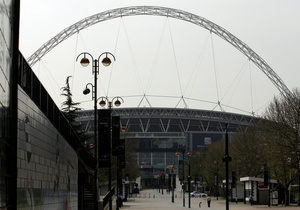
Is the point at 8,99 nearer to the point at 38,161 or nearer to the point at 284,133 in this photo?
the point at 38,161

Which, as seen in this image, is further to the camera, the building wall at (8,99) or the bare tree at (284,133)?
the bare tree at (284,133)

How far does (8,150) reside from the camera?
33.4 ft

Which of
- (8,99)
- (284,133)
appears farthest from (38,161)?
(284,133)

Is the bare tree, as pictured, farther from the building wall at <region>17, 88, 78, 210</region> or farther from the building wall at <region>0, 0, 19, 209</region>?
the building wall at <region>0, 0, 19, 209</region>

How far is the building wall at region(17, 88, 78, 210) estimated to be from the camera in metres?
17.1

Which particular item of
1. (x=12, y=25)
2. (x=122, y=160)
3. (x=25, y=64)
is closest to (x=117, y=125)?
(x=122, y=160)

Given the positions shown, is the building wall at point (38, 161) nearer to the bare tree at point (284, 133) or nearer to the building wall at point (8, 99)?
the building wall at point (8, 99)

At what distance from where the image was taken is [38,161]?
20.8 meters

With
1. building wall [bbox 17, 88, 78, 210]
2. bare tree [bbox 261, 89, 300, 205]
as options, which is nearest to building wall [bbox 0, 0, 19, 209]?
building wall [bbox 17, 88, 78, 210]

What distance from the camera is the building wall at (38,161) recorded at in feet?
56.0

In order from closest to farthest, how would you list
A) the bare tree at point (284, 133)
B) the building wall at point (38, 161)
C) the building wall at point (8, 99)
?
1. the building wall at point (8, 99)
2. the building wall at point (38, 161)
3. the bare tree at point (284, 133)

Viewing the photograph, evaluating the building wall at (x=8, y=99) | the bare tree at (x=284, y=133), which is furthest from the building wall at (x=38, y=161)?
the bare tree at (x=284, y=133)

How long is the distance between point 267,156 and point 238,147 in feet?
120

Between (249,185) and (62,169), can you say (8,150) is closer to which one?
(62,169)
